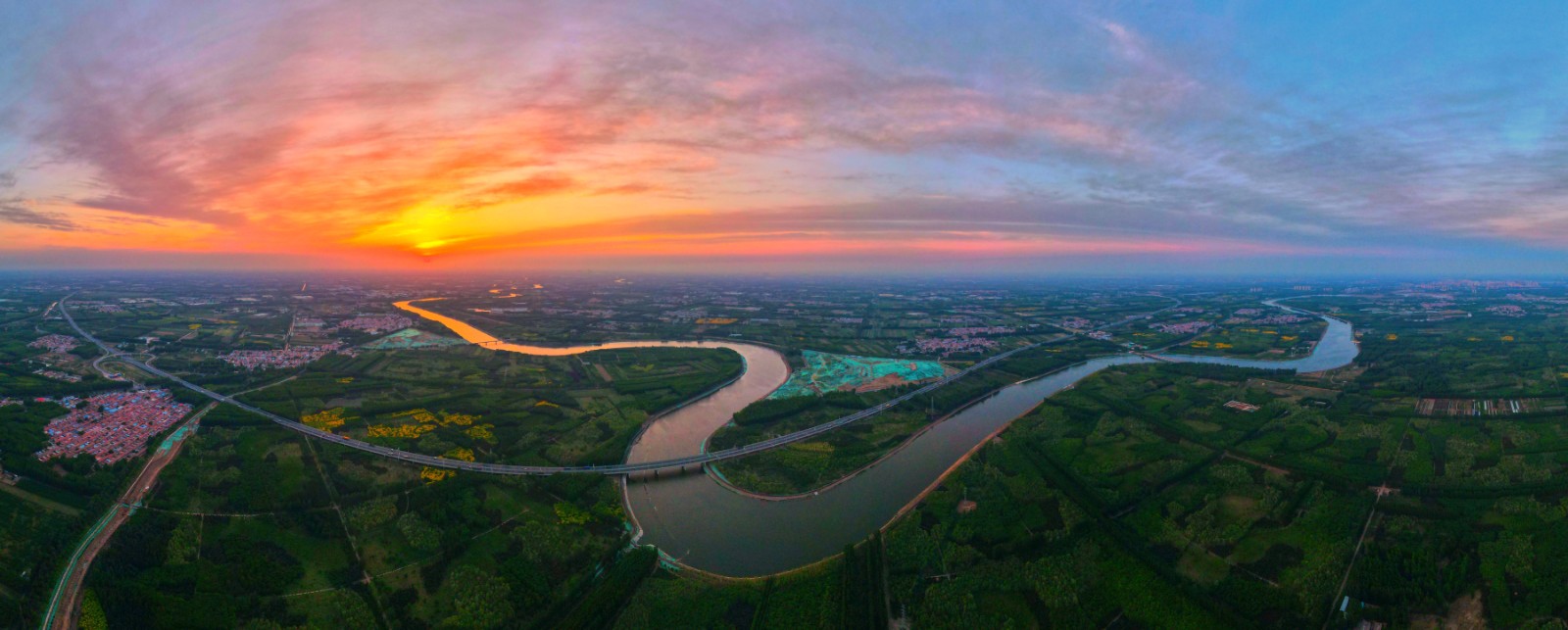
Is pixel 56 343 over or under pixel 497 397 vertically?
over

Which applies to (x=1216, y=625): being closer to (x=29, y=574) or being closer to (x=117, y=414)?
(x=29, y=574)

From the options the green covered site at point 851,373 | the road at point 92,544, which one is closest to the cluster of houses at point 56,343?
the road at point 92,544

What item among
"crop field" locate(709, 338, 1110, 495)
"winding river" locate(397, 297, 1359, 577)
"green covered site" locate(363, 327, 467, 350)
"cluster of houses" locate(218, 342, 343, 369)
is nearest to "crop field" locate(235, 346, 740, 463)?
"cluster of houses" locate(218, 342, 343, 369)

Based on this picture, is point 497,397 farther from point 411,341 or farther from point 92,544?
point 411,341

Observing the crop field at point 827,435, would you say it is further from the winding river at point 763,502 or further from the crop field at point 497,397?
the crop field at point 497,397

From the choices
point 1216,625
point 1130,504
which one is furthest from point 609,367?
point 1216,625

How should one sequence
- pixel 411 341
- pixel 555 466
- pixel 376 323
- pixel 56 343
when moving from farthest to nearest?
pixel 376 323 → pixel 411 341 → pixel 56 343 → pixel 555 466

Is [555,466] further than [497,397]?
No

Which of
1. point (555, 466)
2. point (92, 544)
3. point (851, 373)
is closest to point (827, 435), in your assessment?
point (555, 466)

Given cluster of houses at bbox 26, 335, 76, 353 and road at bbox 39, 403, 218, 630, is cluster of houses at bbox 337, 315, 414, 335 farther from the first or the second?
road at bbox 39, 403, 218, 630
